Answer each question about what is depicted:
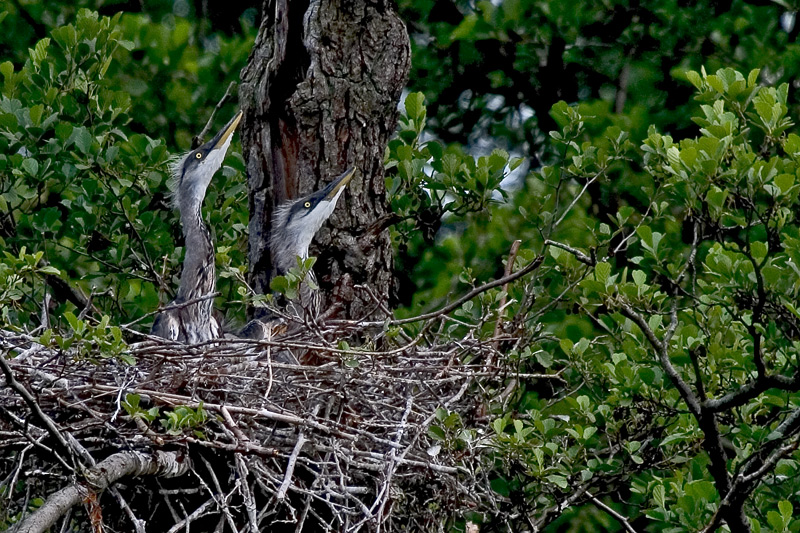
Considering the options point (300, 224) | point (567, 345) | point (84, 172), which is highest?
point (84, 172)

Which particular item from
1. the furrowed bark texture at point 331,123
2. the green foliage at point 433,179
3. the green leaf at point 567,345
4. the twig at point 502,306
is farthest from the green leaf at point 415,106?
the green leaf at point 567,345

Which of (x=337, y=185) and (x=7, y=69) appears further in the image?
(x=7, y=69)

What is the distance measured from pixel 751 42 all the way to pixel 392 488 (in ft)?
17.0

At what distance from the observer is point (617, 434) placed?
4441 mm

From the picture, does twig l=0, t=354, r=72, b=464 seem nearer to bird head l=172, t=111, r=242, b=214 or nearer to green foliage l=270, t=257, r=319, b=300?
green foliage l=270, t=257, r=319, b=300

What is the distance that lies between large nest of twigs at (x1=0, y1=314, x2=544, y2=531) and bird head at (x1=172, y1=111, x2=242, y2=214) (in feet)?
4.83

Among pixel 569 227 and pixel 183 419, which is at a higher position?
pixel 183 419

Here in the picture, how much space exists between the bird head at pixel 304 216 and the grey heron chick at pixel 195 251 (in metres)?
0.36

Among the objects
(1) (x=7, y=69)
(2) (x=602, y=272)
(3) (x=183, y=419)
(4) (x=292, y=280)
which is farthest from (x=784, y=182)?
(1) (x=7, y=69)

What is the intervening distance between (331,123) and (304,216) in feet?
1.40

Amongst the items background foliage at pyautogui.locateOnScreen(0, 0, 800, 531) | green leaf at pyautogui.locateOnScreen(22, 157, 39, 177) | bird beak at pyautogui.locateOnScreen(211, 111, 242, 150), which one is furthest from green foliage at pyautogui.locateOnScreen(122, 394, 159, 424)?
bird beak at pyautogui.locateOnScreen(211, 111, 242, 150)

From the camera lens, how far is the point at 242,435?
3291 millimetres

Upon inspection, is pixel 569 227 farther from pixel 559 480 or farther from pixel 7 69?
pixel 7 69

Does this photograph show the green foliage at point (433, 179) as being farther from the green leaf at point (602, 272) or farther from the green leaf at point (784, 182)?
the green leaf at point (784, 182)
